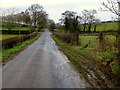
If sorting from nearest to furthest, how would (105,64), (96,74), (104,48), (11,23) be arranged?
(96,74) → (105,64) → (104,48) → (11,23)

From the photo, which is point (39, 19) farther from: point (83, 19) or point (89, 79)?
point (89, 79)

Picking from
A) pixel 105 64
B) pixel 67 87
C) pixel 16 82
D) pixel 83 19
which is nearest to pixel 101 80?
pixel 67 87

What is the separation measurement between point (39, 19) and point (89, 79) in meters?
75.5

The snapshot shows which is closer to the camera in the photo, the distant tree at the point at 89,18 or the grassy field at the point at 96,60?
the grassy field at the point at 96,60

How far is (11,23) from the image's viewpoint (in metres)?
74.6

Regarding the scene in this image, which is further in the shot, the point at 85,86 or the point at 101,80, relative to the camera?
the point at 101,80

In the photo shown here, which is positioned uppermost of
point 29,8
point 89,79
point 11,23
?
point 29,8

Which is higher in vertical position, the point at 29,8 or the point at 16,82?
the point at 29,8

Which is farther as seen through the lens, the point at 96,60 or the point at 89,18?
the point at 89,18

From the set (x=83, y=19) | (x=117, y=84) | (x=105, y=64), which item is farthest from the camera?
(x=83, y=19)

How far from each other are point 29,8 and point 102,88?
78482 mm

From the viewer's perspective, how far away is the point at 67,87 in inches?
247

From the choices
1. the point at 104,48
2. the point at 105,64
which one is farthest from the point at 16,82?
the point at 104,48

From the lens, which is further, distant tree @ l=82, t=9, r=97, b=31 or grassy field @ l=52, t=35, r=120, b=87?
distant tree @ l=82, t=9, r=97, b=31
